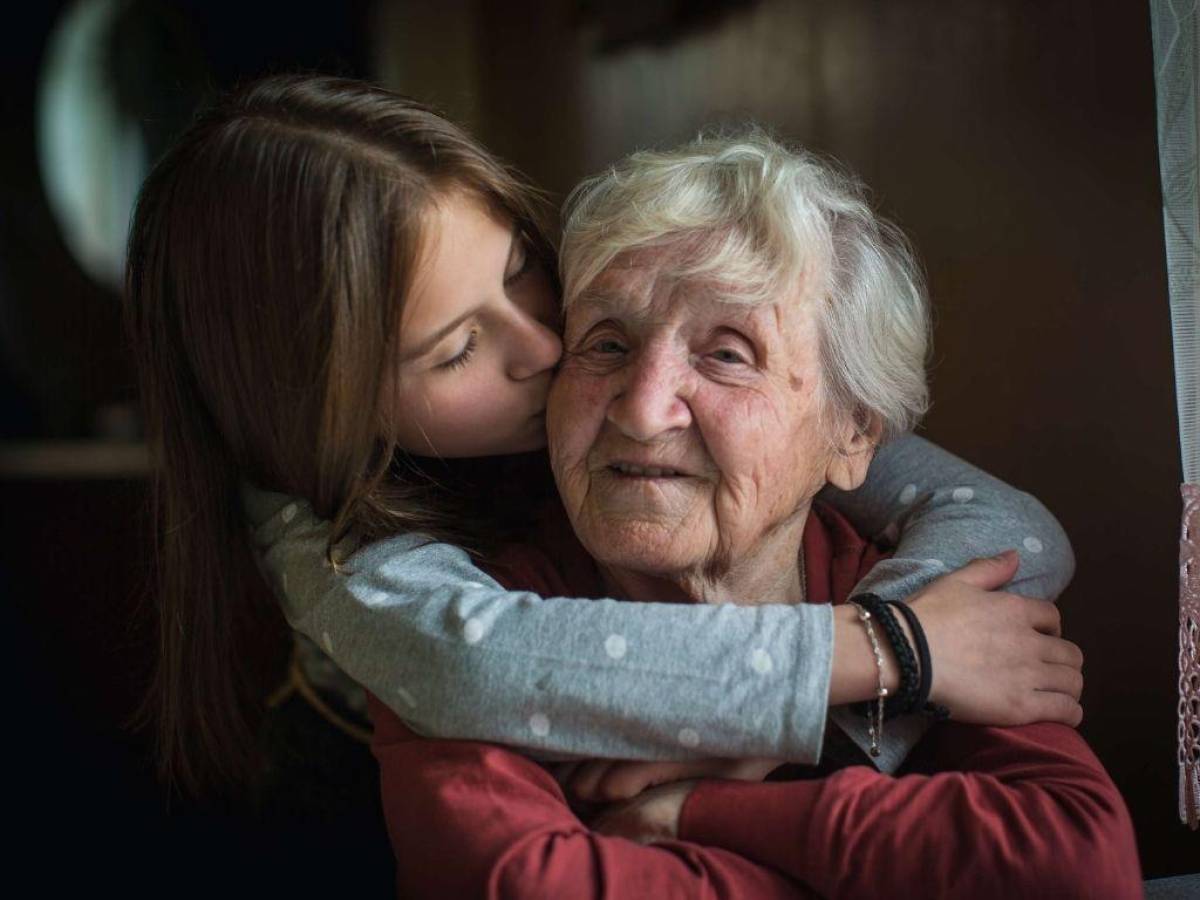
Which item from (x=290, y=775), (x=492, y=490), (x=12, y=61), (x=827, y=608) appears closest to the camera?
(x=827, y=608)

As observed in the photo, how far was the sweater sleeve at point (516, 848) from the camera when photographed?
1132 millimetres

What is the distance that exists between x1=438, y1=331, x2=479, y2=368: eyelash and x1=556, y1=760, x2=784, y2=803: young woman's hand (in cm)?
51

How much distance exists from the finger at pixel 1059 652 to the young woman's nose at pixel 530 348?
0.68 metres

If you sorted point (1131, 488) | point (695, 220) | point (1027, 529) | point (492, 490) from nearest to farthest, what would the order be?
point (695, 220)
point (1027, 529)
point (492, 490)
point (1131, 488)

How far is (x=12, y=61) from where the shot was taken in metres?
2.25

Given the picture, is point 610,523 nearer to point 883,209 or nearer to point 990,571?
point 990,571

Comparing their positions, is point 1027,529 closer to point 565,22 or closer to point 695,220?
point 695,220

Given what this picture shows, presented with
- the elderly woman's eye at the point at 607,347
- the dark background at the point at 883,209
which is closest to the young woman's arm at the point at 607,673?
the elderly woman's eye at the point at 607,347

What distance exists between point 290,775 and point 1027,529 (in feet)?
5.28

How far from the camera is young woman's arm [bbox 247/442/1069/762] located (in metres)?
1.18

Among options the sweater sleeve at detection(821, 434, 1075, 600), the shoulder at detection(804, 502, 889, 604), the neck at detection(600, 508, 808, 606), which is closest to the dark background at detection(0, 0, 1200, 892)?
the sweater sleeve at detection(821, 434, 1075, 600)

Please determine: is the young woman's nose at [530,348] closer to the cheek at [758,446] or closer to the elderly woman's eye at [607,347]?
the elderly woman's eye at [607,347]

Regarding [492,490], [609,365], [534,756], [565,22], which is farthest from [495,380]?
[565,22]

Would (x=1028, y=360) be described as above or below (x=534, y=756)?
above
